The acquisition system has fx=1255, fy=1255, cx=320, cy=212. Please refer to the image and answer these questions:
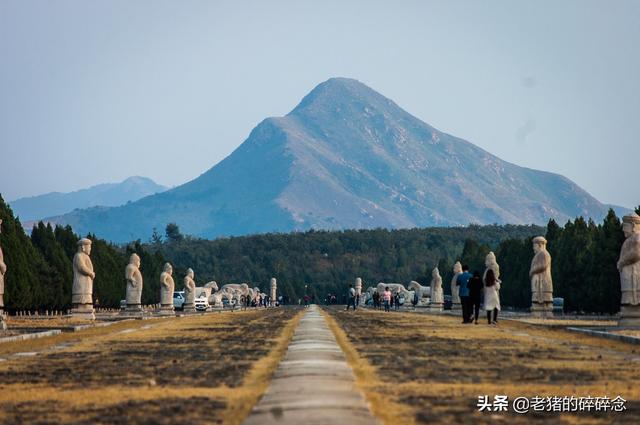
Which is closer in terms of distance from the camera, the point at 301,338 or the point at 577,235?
the point at 301,338

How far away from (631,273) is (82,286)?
2120 centimetres

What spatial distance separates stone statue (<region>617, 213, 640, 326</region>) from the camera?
102 ft

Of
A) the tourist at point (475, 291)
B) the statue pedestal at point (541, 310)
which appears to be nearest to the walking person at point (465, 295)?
the tourist at point (475, 291)

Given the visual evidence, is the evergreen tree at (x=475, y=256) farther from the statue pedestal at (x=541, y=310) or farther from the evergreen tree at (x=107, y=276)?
the statue pedestal at (x=541, y=310)

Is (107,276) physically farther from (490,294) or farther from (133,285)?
(490,294)

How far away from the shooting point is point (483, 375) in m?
14.9

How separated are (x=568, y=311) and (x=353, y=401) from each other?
56.0 m

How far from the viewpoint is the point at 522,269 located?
80.2 m

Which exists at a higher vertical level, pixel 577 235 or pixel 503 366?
pixel 577 235

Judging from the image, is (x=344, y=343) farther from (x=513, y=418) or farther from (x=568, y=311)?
(x=568, y=311)

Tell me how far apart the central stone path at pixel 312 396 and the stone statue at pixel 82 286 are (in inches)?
1100

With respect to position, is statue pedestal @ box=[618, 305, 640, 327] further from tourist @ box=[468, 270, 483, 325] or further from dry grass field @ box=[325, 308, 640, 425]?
tourist @ box=[468, 270, 483, 325]

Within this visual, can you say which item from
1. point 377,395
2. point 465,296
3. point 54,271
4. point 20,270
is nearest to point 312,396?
point 377,395

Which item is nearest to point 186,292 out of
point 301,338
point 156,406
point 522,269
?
point 522,269
